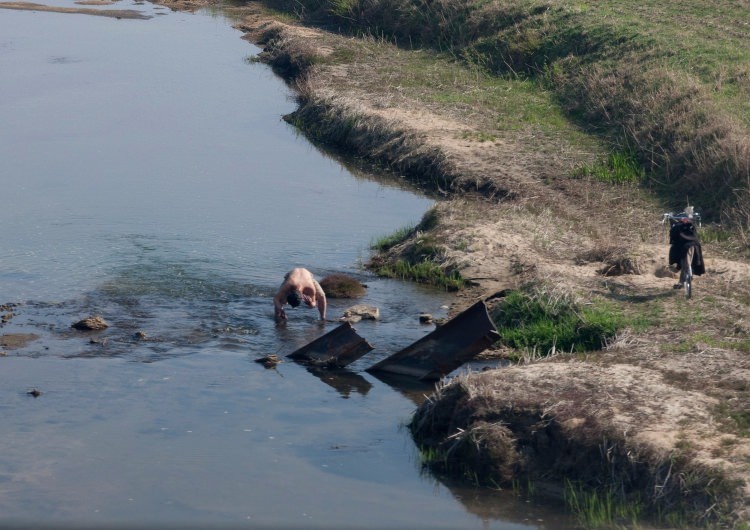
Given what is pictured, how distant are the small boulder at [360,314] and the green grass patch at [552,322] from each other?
5.00 ft

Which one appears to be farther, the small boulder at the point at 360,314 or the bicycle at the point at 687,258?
the small boulder at the point at 360,314

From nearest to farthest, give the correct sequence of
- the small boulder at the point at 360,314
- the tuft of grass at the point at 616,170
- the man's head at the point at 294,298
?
the man's head at the point at 294,298
the small boulder at the point at 360,314
the tuft of grass at the point at 616,170

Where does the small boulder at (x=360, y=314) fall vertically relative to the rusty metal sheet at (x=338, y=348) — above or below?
below

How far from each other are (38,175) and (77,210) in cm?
251

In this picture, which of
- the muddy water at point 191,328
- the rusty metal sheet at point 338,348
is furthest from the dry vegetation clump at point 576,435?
the rusty metal sheet at point 338,348

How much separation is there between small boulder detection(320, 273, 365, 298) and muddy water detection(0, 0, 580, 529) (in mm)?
198

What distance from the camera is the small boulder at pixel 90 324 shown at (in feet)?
44.1

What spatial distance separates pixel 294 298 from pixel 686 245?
15.2ft

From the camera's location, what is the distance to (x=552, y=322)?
12742 mm

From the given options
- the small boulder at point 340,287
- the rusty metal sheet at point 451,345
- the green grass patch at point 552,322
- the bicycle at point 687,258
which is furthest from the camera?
the small boulder at point 340,287

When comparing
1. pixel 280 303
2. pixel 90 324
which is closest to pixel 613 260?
pixel 280 303

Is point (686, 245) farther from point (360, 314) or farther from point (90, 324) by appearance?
point (90, 324)

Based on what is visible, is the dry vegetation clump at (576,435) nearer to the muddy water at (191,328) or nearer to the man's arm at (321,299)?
the muddy water at (191,328)

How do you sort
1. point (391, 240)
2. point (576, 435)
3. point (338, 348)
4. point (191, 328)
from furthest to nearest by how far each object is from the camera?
point (391, 240) < point (191, 328) < point (338, 348) < point (576, 435)
